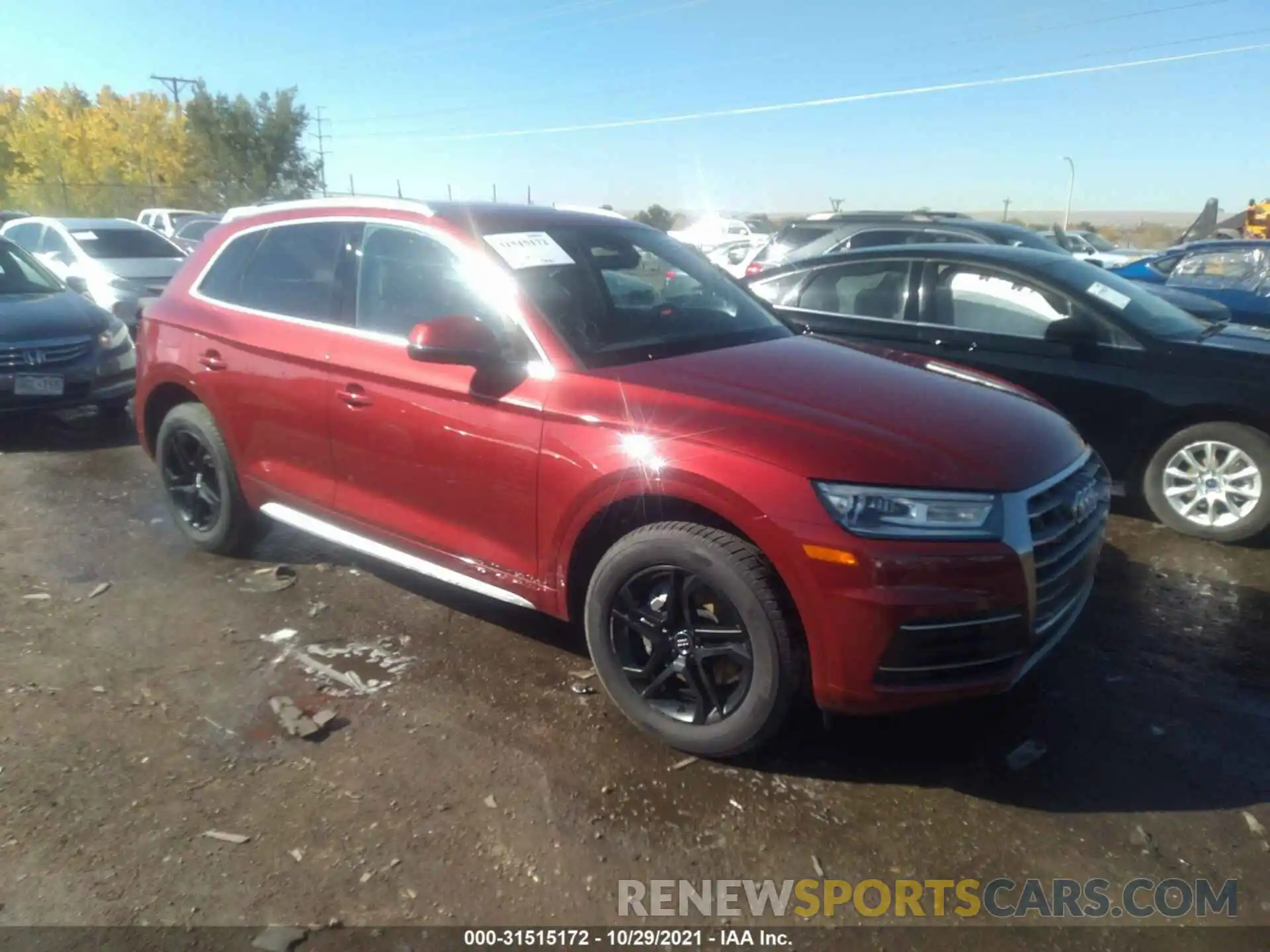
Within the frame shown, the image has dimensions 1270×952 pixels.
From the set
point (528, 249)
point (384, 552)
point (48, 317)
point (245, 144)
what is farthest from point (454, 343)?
point (245, 144)

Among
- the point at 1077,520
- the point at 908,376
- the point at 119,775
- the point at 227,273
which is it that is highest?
the point at 227,273

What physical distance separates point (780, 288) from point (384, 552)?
159 inches

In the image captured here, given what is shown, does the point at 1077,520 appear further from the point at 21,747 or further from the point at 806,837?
the point at 21,747

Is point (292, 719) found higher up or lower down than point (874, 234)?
lower down

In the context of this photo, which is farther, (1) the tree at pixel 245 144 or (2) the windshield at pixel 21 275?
(1) the tree at pixel 245 144

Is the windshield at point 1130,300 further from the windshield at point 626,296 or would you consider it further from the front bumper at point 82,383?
the front bumper at point 82,383

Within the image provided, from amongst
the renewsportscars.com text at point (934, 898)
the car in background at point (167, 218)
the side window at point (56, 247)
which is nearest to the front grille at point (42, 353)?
the side window at point (56, 247)

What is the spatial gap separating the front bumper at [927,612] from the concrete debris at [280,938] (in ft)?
5.26

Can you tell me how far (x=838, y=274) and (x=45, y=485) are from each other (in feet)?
18.4

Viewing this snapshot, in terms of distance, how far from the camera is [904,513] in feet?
9.26

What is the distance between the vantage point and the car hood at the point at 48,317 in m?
7.25

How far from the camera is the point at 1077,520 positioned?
3.20 metres

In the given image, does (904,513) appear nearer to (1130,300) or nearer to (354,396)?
(354,396)

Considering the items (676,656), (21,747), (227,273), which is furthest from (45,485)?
(676,656)
